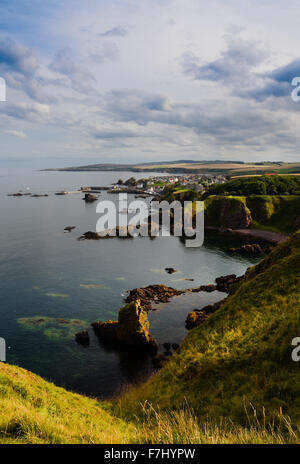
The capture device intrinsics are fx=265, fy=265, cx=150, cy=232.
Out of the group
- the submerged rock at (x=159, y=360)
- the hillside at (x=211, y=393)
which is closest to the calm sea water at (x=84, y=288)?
the submerged rock at (x=159, y=360)

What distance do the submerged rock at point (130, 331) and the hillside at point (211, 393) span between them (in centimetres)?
1347

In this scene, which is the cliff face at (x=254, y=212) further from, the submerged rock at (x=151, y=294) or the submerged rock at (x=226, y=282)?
the submerged rock at (x=151, y=294)

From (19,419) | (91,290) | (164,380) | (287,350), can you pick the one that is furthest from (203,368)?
(91,290)

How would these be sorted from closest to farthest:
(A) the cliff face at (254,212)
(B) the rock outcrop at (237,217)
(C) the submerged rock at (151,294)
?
(C) the submerged rock at (151,294)
(A) the cliff face at (254,212)
(B) the rock outcrop at (237,217)

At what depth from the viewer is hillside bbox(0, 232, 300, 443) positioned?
9.85 metres

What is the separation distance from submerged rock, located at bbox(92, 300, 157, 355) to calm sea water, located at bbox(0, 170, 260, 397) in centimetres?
199

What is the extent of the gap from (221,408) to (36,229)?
118m

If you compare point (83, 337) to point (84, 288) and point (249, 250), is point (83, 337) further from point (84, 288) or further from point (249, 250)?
point (249, 250)

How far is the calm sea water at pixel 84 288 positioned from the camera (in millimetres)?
38094

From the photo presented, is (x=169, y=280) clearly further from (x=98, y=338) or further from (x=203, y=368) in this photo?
(x=203, y=368)

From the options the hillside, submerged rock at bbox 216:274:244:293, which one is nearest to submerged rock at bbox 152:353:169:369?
the hillside

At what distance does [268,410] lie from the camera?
49.9 feet

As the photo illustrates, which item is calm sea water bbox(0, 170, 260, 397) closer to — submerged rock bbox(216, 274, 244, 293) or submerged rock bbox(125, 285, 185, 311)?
submerged rock bbox(125, 285, 185, 311)

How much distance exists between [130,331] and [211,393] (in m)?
24.8
